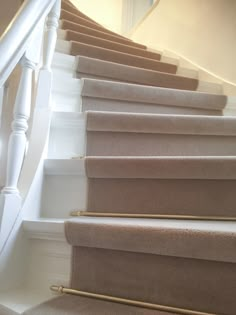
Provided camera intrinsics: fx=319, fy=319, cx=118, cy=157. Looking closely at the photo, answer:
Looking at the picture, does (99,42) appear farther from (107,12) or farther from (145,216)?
(107,12)

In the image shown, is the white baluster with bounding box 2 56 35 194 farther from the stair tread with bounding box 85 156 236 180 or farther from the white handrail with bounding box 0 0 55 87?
the stair tread with bounding box 85 156 236 180

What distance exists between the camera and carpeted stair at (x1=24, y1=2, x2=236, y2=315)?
796 millimetres

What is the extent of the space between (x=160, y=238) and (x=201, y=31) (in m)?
2.19

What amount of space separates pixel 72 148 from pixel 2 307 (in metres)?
0.68

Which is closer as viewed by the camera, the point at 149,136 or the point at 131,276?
the point at 131,276

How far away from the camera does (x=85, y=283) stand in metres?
0.92

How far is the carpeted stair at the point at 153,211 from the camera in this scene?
0.80m

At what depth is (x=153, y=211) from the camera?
1.08 meters

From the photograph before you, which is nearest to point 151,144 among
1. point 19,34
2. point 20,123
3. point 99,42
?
point 20,123

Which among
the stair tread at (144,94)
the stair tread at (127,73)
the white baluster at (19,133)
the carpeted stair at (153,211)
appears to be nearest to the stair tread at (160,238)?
the carpeted stair at (153,211)

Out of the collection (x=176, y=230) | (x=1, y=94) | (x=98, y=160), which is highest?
(x=1, y=94)

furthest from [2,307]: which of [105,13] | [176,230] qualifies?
[105,13]

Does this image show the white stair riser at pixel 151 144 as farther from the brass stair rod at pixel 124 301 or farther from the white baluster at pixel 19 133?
the brass stair rod at pixel 124 301

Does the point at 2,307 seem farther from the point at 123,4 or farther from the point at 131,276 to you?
the point at 123,4
